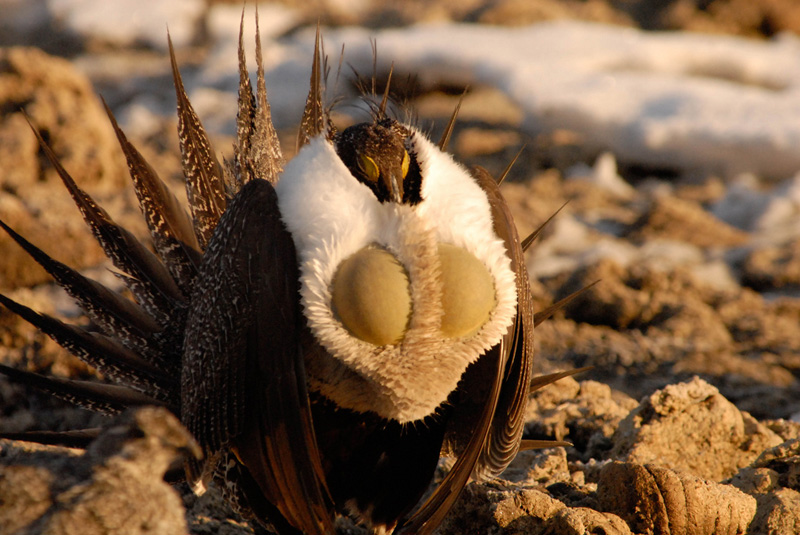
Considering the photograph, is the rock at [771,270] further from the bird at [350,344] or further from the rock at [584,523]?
the rock at [584,523]

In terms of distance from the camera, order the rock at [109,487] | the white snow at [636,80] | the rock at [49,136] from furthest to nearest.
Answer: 1. the white snow at [636,80]
2. the rock at [49,136]
3. the rock at [109,487]

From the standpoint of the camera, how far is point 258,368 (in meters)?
1.90

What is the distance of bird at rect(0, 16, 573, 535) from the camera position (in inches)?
73.5

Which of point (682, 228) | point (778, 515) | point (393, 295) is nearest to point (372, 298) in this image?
point (393, 295)

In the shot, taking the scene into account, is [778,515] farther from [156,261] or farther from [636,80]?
[636,80]

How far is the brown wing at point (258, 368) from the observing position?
187 centimetres

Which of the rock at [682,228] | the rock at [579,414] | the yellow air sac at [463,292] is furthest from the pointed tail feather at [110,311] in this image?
the rock at [682,228]

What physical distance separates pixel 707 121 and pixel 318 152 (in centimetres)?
411

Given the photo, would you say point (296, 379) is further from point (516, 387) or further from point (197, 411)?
point (516, 387)

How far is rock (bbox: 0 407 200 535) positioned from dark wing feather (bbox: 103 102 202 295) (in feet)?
3.43

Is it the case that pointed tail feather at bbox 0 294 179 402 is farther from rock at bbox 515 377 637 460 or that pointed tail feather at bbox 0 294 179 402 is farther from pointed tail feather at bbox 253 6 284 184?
rock at bbox 515 377 637 460

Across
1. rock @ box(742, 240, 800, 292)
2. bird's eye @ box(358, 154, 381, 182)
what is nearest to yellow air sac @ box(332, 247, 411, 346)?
bird's eye @ box(358, 154, 381, 182)

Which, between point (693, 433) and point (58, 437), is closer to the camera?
point (58, 437)

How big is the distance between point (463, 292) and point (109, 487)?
0.84 metres
